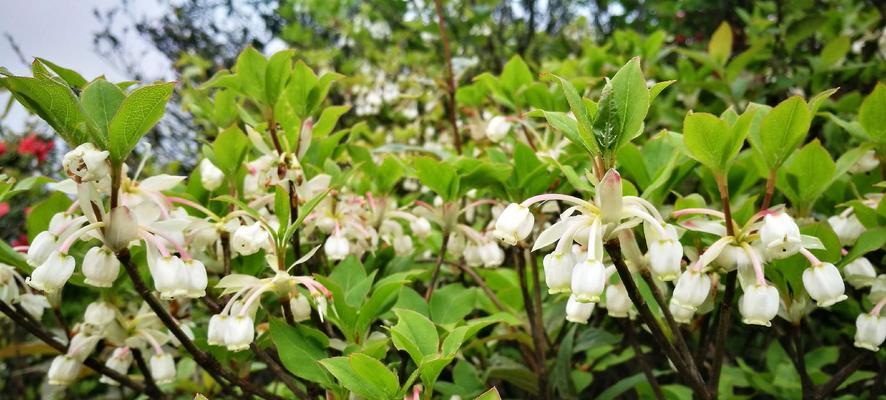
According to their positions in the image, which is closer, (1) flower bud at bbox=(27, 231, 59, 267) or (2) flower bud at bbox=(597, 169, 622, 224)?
(2) flower bud at bbox=(597, 169, 622, 224)

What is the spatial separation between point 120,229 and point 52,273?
Answer: 13 cm

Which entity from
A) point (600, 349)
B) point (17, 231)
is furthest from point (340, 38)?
point (600, 349)

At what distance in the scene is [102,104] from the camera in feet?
3.06

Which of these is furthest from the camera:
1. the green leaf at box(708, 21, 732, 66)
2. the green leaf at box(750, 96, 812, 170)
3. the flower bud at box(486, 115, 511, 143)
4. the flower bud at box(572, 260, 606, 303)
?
the green leaf at box(708, 21, 732, 66)

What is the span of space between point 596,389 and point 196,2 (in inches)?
223

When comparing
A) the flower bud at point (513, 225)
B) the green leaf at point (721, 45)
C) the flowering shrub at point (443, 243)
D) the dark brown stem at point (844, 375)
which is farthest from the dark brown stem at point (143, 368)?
the green leaf at point (721, 45)

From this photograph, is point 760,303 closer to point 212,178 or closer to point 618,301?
point 618,301

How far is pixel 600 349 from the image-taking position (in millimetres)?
1815

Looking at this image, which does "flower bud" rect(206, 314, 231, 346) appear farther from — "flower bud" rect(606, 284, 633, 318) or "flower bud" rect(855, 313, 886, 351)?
"flower bud" rect(855, 313, 886, 351)

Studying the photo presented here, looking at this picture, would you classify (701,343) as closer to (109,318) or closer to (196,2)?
(109,318)

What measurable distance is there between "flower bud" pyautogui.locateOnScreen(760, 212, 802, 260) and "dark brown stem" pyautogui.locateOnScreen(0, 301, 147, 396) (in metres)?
1.30

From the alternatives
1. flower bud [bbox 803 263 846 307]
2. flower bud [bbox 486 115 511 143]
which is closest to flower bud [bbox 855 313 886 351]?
flower bud [bbox 803 263 846 307]

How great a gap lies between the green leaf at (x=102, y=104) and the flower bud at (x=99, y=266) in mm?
219

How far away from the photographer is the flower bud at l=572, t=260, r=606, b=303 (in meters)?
0.85
